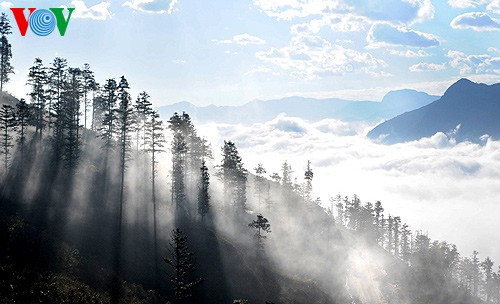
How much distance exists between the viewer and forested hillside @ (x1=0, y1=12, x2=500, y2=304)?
4916cm

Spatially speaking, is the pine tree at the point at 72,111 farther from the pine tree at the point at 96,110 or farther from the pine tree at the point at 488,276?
the pine tree at the point at 488,276

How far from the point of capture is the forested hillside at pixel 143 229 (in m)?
49.2

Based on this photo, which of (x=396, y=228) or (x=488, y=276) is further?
(x=396, y=228)

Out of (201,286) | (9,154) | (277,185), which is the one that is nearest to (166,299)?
(201,286)

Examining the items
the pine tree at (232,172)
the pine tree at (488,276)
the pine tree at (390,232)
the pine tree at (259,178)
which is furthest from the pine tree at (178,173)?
the pine tree at (488,276)

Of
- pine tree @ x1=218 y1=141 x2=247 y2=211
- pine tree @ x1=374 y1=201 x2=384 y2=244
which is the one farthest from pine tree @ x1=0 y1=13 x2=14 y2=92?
pine tree @ x1=374 y1=201 x2=384 y2=244

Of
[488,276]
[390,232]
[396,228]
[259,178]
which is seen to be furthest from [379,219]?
[259,178]

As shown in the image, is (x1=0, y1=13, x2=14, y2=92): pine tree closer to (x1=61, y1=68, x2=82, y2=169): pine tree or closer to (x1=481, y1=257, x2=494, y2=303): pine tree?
(x1=61, y1=68, x2=82, y2=169): pine tree

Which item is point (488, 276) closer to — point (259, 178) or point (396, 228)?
point (396, 228)

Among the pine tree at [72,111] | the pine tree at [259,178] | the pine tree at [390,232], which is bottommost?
the pine tree at [390,232]

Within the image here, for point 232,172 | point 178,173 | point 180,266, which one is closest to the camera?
point 180,266

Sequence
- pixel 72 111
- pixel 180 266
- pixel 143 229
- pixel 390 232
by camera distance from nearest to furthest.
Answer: pixel 180 266, pixel 143 229, pixel 72 111, pixel 390 232

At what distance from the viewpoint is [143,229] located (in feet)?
222

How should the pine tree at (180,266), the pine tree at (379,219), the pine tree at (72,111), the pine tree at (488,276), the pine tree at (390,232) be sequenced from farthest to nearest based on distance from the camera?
the pine tree at (390,232), the pine tree at (488,276), the pine tree at (379,219), the pine tree at (72,111), the pine tree at (180,266)
